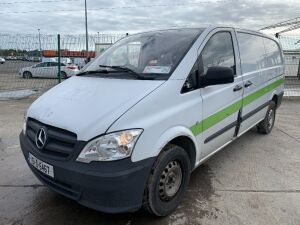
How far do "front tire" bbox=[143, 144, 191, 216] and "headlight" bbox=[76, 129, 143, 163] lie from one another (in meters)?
0.40

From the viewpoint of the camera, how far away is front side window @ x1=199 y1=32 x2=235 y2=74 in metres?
3.81

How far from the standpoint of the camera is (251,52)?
5.09 meters

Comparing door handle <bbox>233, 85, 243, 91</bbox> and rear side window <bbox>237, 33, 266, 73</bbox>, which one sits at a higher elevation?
rear side window <bbox>237, 33, 266, 73</bbox>

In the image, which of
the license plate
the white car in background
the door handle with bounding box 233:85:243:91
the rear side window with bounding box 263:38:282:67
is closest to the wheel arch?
the license plate

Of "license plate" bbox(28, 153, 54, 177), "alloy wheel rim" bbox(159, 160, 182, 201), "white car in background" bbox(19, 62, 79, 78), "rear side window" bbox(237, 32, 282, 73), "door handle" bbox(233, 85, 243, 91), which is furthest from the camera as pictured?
"white car in background" bbox(19, 62, 79, 78)

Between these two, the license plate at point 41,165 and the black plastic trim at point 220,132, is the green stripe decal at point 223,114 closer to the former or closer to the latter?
the black plastic trim at point 220,132

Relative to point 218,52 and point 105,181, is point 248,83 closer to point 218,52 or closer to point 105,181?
point 218,52

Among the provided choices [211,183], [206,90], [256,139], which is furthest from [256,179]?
[256,139]

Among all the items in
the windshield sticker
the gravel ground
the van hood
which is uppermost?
the windshield sticker

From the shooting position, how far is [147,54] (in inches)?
154

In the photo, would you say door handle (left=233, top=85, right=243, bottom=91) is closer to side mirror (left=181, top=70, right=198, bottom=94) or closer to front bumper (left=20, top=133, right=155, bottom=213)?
side mirror (left=181, top=70, right=198, bottom=94)

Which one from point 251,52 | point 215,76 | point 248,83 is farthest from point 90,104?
point 251,52

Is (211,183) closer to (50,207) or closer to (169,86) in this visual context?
(169,86)

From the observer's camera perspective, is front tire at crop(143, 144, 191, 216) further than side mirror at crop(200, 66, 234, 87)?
No
